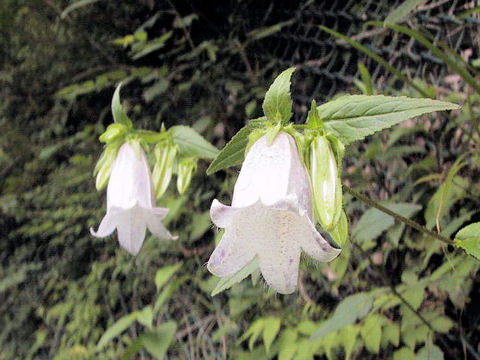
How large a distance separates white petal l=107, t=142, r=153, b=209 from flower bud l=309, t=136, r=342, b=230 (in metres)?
0.41

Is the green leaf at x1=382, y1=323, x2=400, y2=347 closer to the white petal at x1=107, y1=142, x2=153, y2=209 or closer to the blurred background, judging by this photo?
the blurred background

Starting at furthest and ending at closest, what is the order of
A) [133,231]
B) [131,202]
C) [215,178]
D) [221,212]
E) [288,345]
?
[215,178]
[288,345]
[133,231]
[131,202]
[221,212]

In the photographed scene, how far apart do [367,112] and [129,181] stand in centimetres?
48

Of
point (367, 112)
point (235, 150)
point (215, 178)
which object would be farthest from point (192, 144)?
point (215, 178)

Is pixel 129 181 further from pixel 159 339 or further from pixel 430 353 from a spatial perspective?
pixel 159 339

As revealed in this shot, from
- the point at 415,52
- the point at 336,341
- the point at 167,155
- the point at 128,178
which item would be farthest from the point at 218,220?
the point at 415,52

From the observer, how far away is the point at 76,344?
2.37m

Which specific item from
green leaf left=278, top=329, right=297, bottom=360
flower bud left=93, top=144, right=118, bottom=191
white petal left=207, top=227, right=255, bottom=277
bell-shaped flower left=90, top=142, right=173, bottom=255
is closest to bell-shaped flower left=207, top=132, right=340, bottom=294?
white petal left=207, top=227, right=255, bottom=277

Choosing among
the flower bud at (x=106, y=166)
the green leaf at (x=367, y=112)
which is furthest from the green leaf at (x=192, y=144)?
the green leaf at (x=367, y=112)

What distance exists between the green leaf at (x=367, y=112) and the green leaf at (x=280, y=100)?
0.05 m

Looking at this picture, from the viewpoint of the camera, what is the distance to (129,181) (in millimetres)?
900

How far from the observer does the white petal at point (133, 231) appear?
38.1 inches

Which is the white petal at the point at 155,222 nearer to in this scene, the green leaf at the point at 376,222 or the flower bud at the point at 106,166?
the flower bud at the point at 106,166

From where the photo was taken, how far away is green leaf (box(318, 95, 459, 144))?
0.54 m
